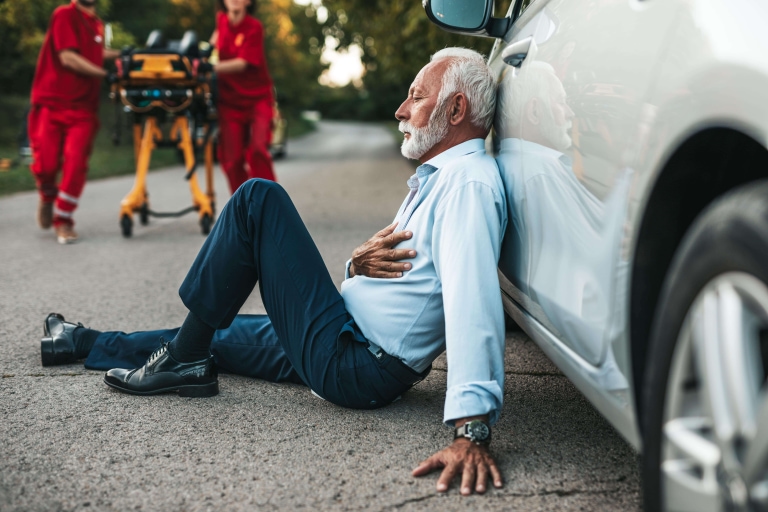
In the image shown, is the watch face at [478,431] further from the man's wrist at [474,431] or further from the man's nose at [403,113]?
the man's nose at [403,113]

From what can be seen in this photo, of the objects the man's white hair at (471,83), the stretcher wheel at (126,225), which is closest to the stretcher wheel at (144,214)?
the stretcher wheel at (126,225)

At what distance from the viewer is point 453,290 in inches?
92.7

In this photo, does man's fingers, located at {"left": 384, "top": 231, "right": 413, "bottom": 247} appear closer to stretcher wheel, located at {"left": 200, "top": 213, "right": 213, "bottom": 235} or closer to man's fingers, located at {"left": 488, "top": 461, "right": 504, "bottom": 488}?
man's fingers, located at {"left": 488, "top": 461, "right": 504, "bottom": 488}

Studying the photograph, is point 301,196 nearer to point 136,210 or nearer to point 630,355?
point 136,210

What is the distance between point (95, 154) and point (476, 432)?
16.9 meters

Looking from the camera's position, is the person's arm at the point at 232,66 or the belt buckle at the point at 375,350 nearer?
the belt buckle at the point at 375,350

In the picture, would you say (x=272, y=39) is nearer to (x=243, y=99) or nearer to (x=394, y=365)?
(x=243, y=99)

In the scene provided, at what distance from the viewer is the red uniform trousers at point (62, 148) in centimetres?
709

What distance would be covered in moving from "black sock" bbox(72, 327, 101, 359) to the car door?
5.60ft

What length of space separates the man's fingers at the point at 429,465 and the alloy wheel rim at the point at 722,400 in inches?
33.2

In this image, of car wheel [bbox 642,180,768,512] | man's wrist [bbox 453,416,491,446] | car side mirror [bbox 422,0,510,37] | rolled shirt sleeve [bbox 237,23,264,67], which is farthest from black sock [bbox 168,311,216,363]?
rolled shirt sleeve [bbox 237,23,264,67]

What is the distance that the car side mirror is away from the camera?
3049 millimetres

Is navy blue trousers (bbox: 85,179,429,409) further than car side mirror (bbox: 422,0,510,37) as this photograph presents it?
No

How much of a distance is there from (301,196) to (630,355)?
982 centimetres
